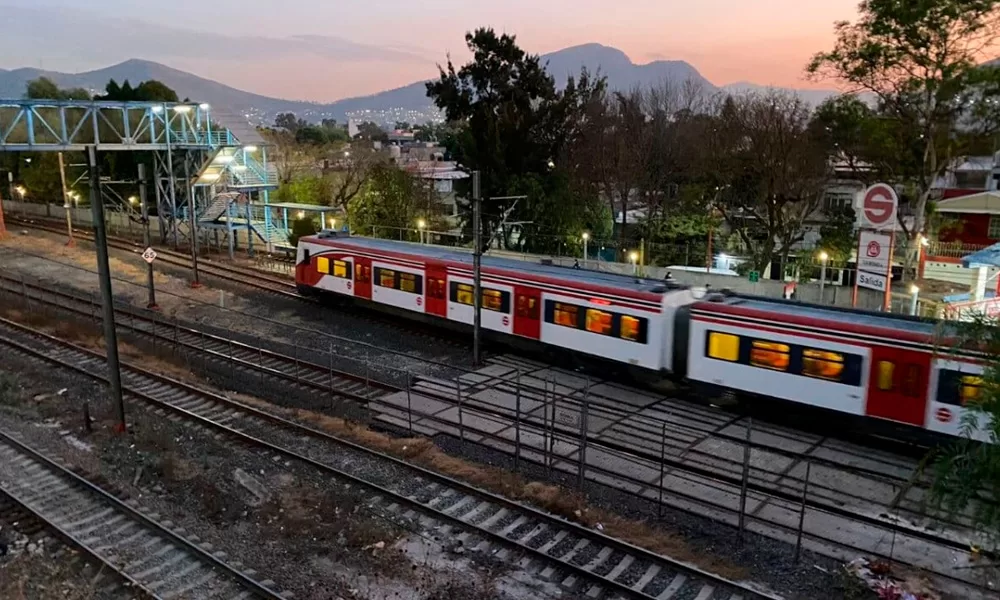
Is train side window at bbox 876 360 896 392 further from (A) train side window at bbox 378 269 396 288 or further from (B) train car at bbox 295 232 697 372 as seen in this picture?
(A) train side window at bbox 378 269 396 288

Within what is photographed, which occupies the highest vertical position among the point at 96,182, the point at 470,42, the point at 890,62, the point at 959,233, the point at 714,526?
the point at 470,42

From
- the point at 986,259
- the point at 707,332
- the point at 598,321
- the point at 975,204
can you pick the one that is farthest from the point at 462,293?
the point at 975,204

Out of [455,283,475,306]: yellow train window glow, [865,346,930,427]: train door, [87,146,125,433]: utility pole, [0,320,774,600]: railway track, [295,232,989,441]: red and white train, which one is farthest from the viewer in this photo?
[455,283,475,306]: yellow train window glow

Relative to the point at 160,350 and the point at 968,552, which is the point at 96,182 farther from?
the point at 968,552

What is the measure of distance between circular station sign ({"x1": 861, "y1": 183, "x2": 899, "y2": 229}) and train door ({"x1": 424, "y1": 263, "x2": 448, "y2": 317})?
11704 millimetres

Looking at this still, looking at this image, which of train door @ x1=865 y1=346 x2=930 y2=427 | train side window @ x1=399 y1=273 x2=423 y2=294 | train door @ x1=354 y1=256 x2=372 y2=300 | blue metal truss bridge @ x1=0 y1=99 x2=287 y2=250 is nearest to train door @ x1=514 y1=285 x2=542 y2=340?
train side window @ x1=399 y1=273 x2=423 y2=294

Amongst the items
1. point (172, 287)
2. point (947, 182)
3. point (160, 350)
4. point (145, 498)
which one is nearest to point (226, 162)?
point (172, 287)

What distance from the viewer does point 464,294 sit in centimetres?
2211

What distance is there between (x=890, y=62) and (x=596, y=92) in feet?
68.4

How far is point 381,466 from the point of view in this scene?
1373 cm

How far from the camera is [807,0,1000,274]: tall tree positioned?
73.8 ft

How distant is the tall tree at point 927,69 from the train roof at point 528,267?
1168cm

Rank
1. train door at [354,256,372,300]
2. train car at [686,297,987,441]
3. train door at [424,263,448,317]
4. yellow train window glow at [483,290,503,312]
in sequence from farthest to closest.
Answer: train door at [354,256,372,300] < train door at [424,263,448,317] < yellow train window glow at [483,290,503,312] < train car at [686,297,987,441]

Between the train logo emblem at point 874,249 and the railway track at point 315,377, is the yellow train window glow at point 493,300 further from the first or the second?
the train logo emblem at point 874,249
